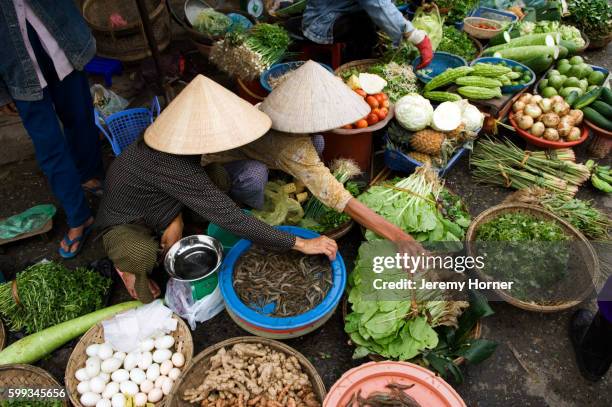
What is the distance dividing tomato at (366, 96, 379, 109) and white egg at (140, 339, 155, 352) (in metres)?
2.65

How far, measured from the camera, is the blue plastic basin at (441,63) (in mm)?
4711

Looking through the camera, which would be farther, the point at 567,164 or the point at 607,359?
the point at 567,164

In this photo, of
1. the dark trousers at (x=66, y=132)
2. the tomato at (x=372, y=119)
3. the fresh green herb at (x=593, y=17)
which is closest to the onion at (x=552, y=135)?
the tomato at (x=372, y=119)

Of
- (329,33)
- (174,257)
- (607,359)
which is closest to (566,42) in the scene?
(329,33)

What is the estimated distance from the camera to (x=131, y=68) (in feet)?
17.7

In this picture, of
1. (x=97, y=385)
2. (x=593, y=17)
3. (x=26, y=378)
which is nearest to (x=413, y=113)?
(x=97, y=385)

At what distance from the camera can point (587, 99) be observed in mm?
4391

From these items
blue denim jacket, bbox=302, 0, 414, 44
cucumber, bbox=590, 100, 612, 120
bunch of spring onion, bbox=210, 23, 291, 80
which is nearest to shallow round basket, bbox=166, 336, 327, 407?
bunch of spring onion, bbox=210, 23, 291, 80

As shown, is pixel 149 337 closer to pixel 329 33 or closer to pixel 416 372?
pixel 416 372

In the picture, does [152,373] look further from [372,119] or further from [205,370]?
[372,119]

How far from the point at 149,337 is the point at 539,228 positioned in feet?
9.36

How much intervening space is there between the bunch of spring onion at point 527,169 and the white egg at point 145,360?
3300mm

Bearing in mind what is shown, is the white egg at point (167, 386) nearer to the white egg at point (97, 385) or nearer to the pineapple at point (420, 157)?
the white egg at point (97, 385)

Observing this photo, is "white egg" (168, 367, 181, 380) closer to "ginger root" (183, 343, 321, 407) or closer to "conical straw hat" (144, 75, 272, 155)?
"ginger root" (183, 343, 321, 407)
